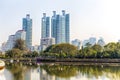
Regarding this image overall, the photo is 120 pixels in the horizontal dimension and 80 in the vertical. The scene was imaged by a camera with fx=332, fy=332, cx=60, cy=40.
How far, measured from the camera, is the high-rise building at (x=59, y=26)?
521 feet

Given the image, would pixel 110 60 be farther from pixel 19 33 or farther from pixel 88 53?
pixel 19 33

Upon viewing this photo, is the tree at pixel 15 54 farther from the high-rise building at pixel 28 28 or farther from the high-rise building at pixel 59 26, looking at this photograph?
the high-rise building at pixel 28 28

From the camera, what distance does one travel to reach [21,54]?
102 m

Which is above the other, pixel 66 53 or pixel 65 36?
pixel 65 36

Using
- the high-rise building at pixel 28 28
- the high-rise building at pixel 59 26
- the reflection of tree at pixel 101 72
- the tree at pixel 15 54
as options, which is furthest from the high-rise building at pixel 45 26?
the reflection of tree at pixel 101 72

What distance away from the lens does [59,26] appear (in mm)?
160000

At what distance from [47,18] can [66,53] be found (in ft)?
248

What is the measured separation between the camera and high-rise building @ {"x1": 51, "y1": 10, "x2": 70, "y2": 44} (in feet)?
521

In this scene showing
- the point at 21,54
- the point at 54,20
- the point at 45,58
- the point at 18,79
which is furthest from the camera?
the point at 54,20

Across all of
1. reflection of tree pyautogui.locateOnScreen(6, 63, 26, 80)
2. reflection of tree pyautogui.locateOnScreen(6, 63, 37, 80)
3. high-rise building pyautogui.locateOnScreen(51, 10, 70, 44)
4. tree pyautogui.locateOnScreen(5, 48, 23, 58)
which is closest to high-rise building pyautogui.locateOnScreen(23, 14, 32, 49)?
high-rise building pyautogui.locateOnScreen(51, 10, 70, 44)

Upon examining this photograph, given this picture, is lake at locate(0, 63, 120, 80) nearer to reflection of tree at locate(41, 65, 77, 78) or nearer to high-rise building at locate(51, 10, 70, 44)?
reflection of tree at locate(41, 65, 77, 78)

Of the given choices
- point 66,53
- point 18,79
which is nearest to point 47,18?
point 66,53

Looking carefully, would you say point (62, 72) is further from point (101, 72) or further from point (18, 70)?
point (18, 70)

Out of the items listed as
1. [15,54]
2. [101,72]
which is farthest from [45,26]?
[101,72]
